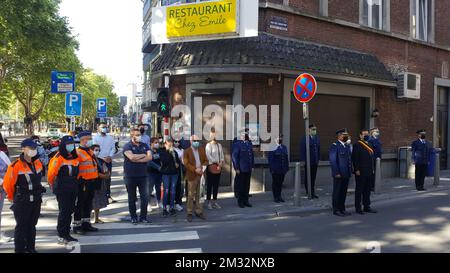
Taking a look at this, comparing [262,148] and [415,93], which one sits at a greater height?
[415,93]

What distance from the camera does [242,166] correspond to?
9773 millimetres

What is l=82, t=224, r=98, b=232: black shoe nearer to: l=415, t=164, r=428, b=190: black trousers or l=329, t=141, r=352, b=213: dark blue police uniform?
l=329, t=141, r=352, b=213: dark blue police uniform

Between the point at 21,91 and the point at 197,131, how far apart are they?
37.5 metres

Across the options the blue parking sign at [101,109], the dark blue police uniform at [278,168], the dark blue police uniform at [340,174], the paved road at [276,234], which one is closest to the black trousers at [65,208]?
the paved road at [276,234]

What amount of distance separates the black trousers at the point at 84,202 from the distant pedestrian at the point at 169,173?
1.79m

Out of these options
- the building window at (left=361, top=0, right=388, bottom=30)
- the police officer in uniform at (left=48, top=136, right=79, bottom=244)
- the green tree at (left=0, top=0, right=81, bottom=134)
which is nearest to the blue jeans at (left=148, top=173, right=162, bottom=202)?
the police officer in uniform at (left=48, top=136, right=79, bottom=244)

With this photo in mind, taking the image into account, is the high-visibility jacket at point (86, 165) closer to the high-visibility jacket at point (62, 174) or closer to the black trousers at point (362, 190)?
the high-visibility jacket at point (62, 174)

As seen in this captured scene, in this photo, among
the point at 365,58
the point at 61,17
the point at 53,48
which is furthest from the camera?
the point at 61,17

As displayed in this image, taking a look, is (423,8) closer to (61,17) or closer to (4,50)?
(61,17)

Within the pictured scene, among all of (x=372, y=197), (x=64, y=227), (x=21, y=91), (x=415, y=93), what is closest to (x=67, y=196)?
(x=64, y=227)

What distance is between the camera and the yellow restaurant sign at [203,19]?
11633 mm

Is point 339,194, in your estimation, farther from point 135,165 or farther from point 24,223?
point 24,223

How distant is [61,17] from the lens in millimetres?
26031

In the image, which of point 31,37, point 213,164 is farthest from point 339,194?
point 31,37
